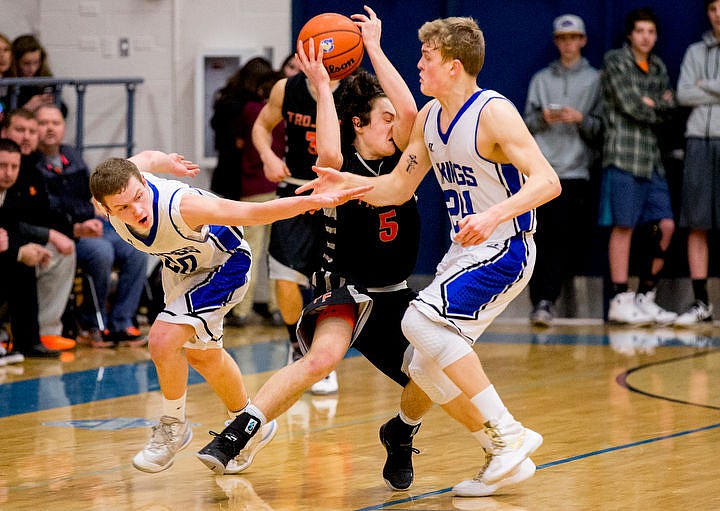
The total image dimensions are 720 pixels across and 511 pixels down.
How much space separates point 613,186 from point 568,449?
471 cm

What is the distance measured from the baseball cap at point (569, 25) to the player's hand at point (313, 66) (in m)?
4.69

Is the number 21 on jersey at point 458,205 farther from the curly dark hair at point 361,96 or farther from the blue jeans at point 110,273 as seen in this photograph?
the blue jeans at point 110,273

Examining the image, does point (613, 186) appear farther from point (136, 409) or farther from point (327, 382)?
point (136, 409)

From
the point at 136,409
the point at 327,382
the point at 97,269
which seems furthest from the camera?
the point at 97,269

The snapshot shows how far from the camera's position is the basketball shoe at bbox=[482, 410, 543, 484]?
4074 mm

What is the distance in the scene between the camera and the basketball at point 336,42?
17.1ft

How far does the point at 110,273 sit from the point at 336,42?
377 cm

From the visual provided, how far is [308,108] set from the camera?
644cm

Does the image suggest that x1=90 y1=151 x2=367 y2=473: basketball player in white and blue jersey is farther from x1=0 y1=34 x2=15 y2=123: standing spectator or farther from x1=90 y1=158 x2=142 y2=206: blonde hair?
x1=0 y1=34 x2=15 y2=123: standing spectator

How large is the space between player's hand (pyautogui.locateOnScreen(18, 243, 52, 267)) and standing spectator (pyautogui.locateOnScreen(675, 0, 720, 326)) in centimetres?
459

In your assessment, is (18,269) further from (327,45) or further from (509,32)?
(509,32)

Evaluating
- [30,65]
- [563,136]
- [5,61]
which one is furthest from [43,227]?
[563,136]

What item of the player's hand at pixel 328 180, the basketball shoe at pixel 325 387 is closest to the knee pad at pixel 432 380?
the player's hand at pixel 328 180

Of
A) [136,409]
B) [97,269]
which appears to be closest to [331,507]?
[136,409]
